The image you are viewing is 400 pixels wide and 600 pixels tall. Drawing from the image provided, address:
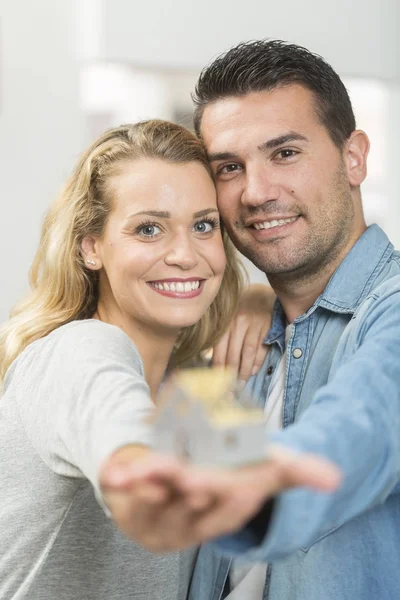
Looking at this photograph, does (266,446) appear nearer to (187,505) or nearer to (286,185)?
(187,505)

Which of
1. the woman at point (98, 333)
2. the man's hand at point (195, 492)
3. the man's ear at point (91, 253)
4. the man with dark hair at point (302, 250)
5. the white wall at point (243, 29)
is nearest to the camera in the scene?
the man's hand at point (195, 492)

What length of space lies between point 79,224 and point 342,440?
37.7 inches

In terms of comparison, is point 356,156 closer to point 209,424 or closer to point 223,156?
point 223,156

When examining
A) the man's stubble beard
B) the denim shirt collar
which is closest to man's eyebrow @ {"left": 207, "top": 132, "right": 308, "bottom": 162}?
the man's stubble beard

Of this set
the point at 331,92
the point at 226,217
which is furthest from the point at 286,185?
the point at 331,92

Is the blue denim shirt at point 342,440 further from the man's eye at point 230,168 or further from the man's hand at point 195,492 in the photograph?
the man's eye at point 230,168

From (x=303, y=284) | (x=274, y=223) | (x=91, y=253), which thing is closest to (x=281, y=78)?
(x=274, y=223)

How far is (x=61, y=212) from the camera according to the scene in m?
1.73

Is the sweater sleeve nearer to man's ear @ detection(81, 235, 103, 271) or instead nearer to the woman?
the woman

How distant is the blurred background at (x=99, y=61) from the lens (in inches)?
116

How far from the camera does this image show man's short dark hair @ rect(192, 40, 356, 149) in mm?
1786

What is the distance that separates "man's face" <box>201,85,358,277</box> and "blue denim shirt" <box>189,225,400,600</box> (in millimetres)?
88

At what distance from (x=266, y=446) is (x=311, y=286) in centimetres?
109

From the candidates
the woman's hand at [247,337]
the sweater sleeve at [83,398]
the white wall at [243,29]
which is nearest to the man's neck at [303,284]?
the woman's hand at [247,337]
